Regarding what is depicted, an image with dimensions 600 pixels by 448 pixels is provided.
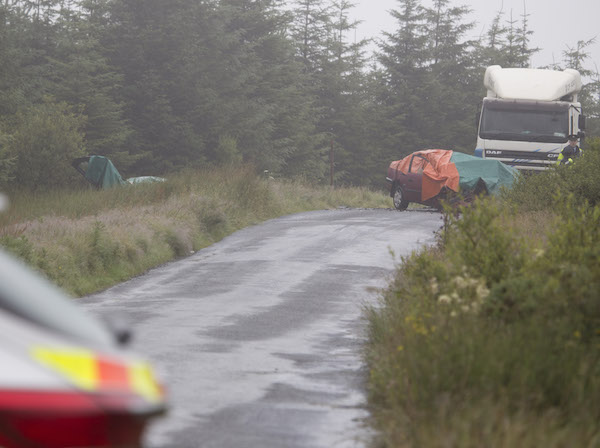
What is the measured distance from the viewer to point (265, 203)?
93.0ft

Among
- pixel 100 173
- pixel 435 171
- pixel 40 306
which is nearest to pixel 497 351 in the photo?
pixel 40 306

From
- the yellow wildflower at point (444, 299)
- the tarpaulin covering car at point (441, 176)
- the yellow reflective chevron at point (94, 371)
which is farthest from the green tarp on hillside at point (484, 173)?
the yellow reflective chevron at point (94, 371)

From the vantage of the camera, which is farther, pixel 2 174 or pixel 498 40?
pixel 498 40

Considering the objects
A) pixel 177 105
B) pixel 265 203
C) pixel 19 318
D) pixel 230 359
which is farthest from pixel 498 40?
pixel 19 318

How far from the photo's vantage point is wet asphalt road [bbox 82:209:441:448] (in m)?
6.80

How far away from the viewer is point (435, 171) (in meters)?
28.2

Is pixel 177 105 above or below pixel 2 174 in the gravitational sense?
above

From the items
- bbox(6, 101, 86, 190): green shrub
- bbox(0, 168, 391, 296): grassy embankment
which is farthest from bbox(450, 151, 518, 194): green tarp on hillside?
bbox(6, 101, 86, 190): green shrub

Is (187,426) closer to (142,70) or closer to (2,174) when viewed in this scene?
(2,174)

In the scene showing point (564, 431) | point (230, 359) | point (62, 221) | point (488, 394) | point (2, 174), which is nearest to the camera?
point (564, 431)

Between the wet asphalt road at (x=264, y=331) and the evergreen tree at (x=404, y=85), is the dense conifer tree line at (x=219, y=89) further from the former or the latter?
the wet asphalt road at (x=264, y=331)

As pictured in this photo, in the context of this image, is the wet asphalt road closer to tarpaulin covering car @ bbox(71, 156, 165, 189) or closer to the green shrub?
tarpaulin covering car @ bbox(71, 156, 165, 189)

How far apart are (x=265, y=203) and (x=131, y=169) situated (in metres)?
18.9

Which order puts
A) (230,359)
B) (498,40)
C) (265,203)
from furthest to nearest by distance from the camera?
(498,40) < (265,203) < (230,359)
